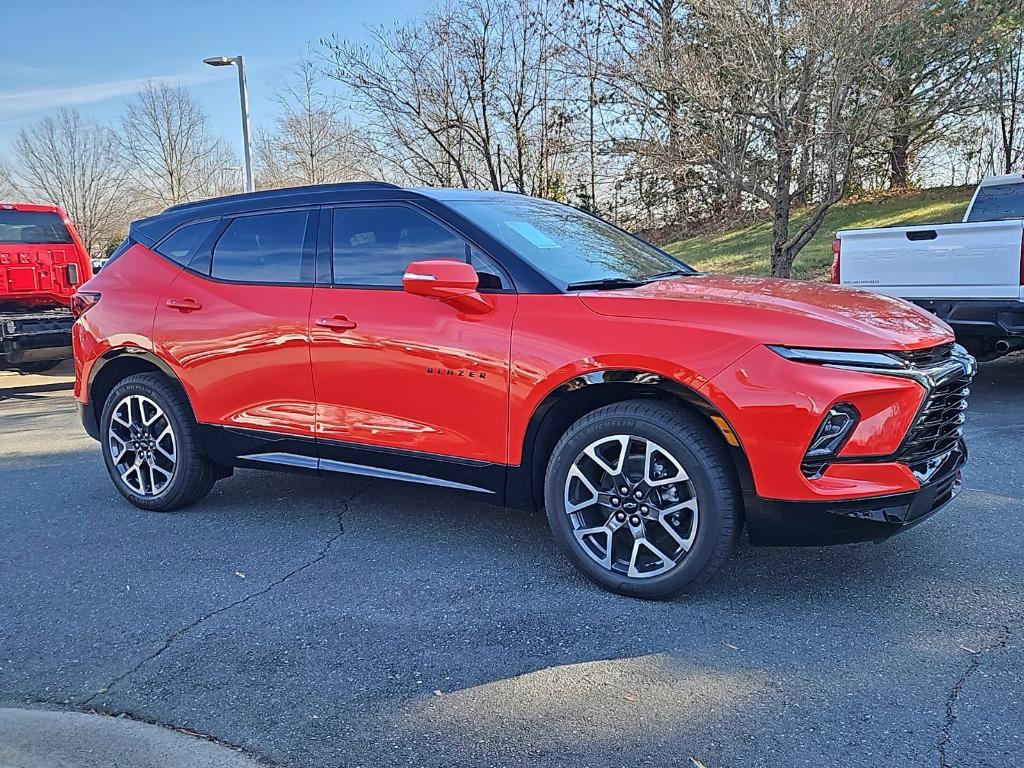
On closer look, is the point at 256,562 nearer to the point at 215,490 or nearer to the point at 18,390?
the point at 215,490

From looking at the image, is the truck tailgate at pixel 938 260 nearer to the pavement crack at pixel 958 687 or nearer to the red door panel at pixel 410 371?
the pavement crack at pixel 958 687

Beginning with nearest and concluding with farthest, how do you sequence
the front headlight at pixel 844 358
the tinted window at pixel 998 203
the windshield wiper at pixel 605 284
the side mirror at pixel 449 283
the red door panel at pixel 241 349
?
1. the front headlight at pixel 844 358
2. the side mirror at pixel 449 283
3. the windshield wiper at pixel 605 284
4. the red door panel at pixel 241 349
5. the tinted window at pixel 998 203

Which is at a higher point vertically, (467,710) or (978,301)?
(978,301)

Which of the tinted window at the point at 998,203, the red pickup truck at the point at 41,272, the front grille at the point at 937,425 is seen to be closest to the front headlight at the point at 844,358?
the front grille at the point at 937,425

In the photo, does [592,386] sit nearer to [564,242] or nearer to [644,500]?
[644,500]

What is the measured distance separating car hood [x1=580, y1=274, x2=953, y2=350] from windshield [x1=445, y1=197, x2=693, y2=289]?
285mm

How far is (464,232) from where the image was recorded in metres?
3.96

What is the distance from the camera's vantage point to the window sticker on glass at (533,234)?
13.4 ft

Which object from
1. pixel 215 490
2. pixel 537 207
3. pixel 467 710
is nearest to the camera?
pixel 467 710

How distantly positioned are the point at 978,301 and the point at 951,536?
3404 mm

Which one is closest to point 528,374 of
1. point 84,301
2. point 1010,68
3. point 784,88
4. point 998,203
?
point 84,301

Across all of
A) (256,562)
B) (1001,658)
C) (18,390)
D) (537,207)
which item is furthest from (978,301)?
(18,390)

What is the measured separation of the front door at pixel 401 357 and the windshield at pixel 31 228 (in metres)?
8.55

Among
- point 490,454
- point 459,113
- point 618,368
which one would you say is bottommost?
point 490,454
